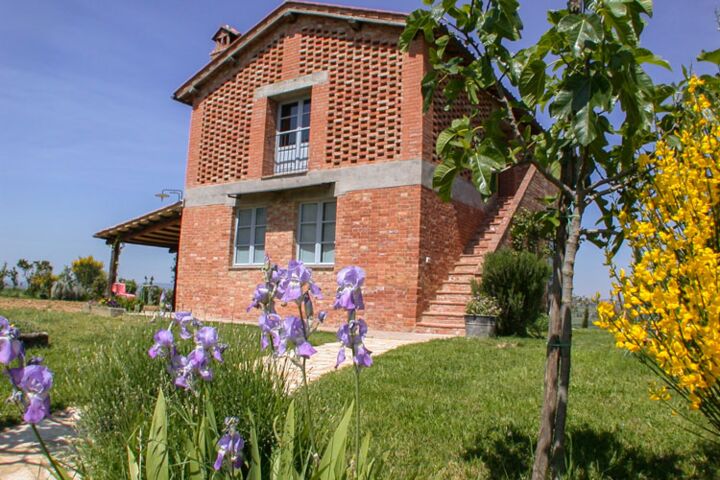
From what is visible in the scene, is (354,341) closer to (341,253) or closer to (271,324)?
(271,324)

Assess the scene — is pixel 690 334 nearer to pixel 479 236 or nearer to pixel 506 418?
pixel 506 418

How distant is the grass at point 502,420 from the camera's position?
2.85 m

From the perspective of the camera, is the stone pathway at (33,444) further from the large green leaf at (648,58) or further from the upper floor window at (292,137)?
the upper floor window at (292,137)

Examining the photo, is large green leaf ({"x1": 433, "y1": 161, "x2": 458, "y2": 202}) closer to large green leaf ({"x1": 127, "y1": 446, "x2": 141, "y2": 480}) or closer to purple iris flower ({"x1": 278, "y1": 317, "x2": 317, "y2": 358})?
purple iris flower ({"x1": 278, "y1": 317, "x2": 317, "y2": 358})

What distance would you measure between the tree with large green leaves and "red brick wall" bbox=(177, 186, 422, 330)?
7214 mm

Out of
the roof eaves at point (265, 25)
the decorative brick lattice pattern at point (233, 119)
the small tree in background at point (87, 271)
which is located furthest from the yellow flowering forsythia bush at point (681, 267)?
the small tree in background at point (87, 271)

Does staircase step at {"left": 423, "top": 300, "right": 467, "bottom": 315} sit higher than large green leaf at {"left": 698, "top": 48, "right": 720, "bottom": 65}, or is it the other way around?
large green leaf at {"left": 698, "top": 48, "right": 720, "bottom": 65}

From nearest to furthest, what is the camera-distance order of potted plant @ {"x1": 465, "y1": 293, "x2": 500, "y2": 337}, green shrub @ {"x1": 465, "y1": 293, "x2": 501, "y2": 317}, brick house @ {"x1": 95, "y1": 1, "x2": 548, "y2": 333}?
potted plant @ {"x1": 465, "y1": 293, "x2": 500, "y2": 337} < green shrub @ {"x1": 465, "y1": 293, "x2": 501, "y2": 317} < brick house @ {"x1": 95, "y1": 1, "x2": 548, "y2": 333}

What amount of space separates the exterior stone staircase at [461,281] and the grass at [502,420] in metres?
3.42

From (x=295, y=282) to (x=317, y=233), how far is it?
9.75 meters

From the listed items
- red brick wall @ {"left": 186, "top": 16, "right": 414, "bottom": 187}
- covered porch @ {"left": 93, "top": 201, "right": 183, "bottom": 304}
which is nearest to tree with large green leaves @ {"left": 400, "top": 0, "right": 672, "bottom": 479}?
red brick wall @ {"left": 186, "top": 16, "right": 414, "bottom": 187}

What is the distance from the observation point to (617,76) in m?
1.89

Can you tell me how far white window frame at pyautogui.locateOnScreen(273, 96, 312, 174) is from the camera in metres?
12.6

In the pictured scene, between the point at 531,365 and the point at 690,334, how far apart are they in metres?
4.13
